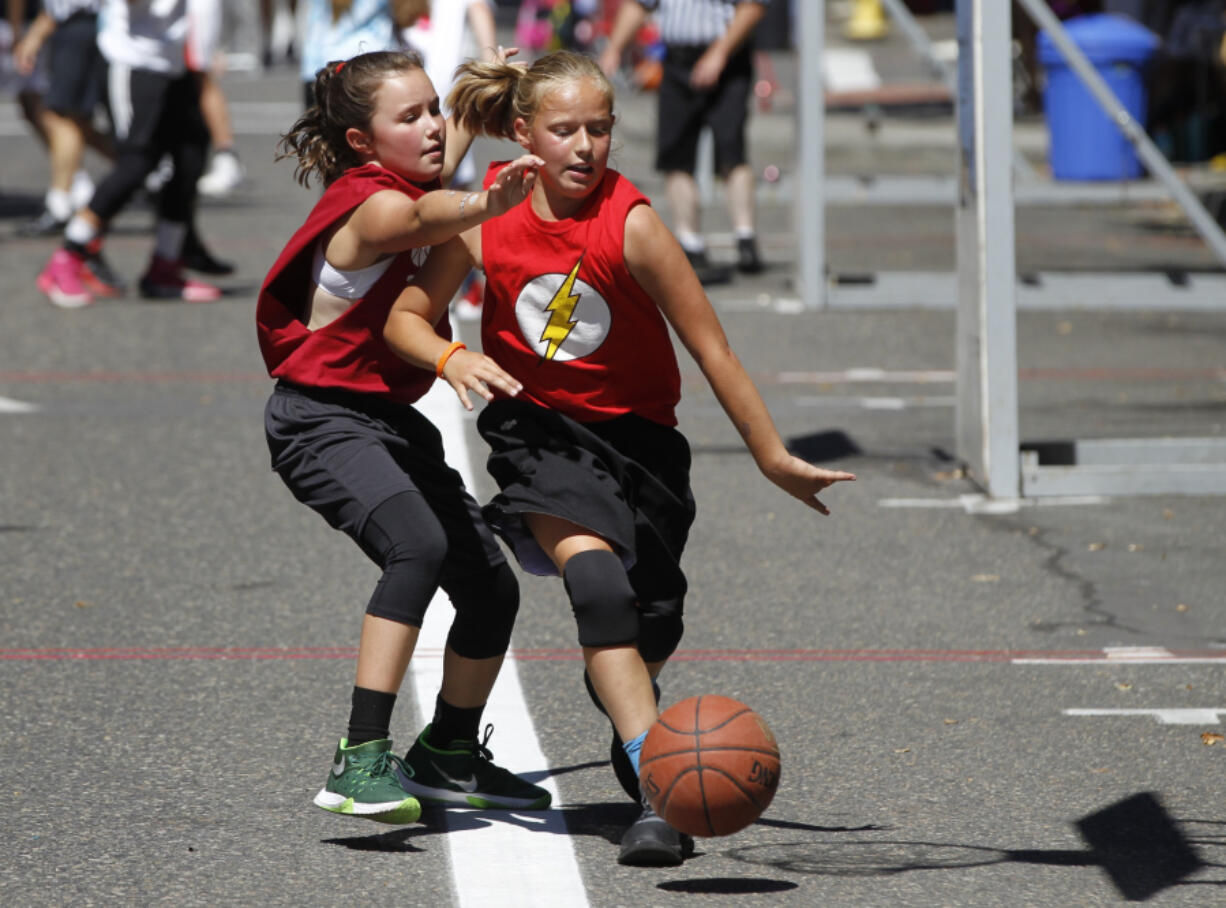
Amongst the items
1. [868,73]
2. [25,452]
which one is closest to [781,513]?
[25,452]

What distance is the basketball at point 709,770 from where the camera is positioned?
3.85 metres

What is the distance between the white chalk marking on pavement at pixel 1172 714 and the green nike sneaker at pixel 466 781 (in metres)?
1.45

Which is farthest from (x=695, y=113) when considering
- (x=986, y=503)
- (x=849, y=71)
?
(x=849, y=71)

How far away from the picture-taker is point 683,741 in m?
3.90

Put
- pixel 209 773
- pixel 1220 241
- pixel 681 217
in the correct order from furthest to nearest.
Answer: pixel 681 217, pixel 1220 241, pixel 209 773

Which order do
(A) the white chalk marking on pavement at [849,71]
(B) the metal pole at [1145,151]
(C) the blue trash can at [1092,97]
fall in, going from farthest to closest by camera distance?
(A) the white chalk marking on pavement at [849,71], (C) the blue trash can at [1092,97], (B) the metal pole at [1145,151]

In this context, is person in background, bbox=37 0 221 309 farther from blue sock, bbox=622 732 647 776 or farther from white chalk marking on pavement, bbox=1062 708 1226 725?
blue sock, bbox=622 732 647 776

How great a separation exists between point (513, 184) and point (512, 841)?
133cm

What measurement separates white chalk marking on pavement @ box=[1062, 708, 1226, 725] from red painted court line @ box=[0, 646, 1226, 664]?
439 millimetres

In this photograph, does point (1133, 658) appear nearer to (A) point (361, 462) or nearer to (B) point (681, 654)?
(B) point (681, 654)

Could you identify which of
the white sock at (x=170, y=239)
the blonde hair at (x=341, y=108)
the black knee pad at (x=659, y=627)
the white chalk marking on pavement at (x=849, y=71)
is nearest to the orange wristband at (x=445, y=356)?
the blonde hair at (x=341, y=108)

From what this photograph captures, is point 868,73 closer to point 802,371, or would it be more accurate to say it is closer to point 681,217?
point 681,217

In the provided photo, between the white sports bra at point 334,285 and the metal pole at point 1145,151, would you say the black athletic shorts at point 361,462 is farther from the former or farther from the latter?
the metal pole at point 1145,151

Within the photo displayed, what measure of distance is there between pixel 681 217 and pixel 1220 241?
3.72 m
